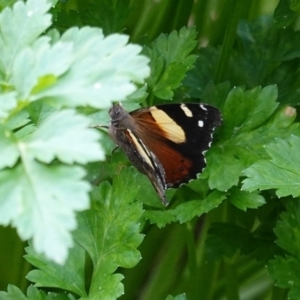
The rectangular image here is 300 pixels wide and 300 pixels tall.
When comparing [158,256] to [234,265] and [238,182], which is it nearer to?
[234,265]

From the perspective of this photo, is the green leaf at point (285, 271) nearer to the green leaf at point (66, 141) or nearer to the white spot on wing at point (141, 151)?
the white spot on wing at point (141, 151)

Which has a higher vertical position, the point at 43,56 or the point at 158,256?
the point at 43,56

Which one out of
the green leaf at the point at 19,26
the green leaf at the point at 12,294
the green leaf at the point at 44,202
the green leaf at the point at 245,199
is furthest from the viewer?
the green leaf at the point at 245,199

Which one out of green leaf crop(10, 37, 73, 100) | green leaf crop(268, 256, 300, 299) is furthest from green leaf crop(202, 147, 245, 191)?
green leaf crop(10, 37, 73, 100)

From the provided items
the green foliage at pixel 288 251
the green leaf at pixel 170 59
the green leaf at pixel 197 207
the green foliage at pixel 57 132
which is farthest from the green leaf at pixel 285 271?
the green foliage at pixel 57 132

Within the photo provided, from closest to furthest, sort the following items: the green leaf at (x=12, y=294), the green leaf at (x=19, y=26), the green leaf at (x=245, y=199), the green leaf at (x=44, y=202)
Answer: the green leaf at (x=44, y=202) < the green leaf at (x=19, y=26) < the green leaf at (x=12, y=294) < the green leaf at (x=245, y=199)

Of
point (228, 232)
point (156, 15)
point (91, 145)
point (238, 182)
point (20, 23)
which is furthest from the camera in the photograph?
point (156, 15)

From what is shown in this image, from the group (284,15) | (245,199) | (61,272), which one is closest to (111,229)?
(61,272)

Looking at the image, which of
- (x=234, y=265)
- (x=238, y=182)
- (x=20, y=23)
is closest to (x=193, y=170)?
(x=238, y=182)
